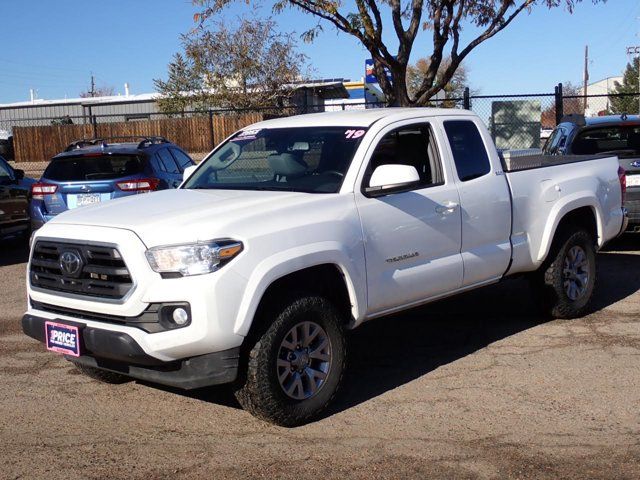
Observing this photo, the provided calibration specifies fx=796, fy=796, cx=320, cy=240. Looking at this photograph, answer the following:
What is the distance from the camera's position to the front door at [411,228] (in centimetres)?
540

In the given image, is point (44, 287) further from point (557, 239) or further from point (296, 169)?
point (557, 239)

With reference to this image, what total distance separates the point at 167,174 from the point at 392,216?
19.8ft

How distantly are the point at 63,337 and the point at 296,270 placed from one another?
1495 mm

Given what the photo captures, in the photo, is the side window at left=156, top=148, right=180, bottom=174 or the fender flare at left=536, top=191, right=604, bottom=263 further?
the side window at left=156, top=148, right=180, bottom=174

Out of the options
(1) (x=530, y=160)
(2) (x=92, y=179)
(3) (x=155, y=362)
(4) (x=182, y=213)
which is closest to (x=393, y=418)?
Answer: (3) (x=155, y=362)

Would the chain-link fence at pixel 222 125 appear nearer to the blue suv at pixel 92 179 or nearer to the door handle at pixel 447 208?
the door handle at pixel 447 208

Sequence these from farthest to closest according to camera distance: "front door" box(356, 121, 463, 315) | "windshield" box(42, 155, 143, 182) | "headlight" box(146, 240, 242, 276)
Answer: "windshield" box(42, 155, 143, 182), "front door" box(356, 121, 463, 315), "headlight" box(146, 240, 242, 276)

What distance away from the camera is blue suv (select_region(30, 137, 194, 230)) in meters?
10.3

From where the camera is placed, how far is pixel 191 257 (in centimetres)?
454

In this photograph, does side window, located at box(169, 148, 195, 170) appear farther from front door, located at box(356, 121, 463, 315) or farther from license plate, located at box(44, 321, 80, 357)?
license plate, located at box(44, 321, 80, 357)

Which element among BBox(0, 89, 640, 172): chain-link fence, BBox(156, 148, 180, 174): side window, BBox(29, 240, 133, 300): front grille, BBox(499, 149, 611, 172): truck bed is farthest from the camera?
BBox(0, 89, 640, 172): chain-link fence

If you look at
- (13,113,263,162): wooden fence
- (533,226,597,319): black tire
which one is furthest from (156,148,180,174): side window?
(13,113,263,162): wooden fence

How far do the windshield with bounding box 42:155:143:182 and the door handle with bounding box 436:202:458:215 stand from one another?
5.61 metres

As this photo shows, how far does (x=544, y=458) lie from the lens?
4.48 m
